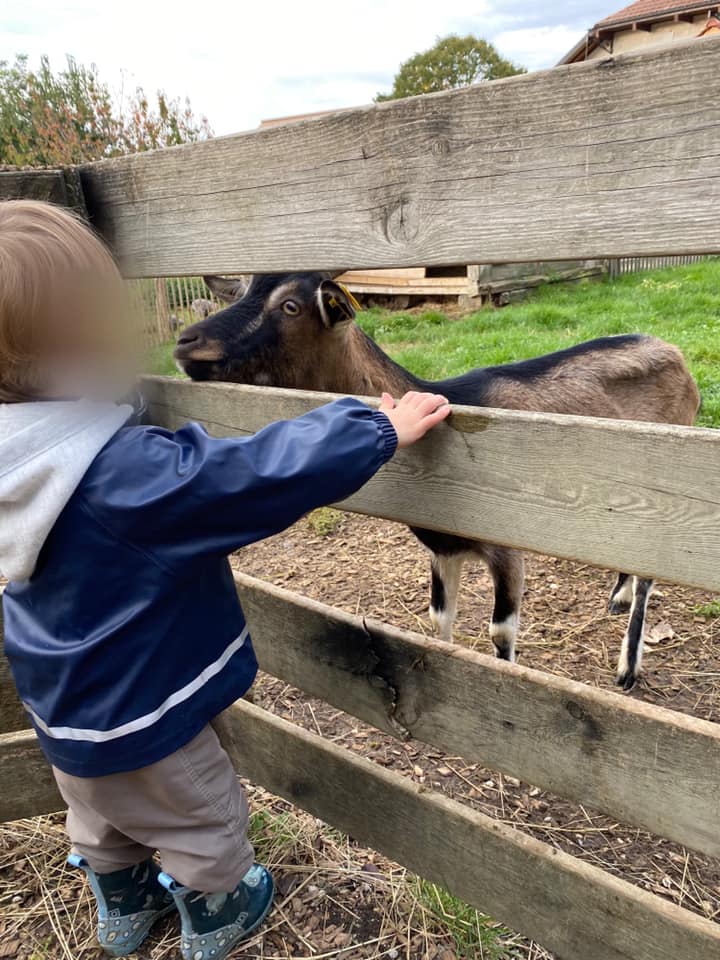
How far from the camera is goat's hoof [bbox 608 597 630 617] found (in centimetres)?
453

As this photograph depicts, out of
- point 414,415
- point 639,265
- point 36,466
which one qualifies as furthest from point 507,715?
point 639,265

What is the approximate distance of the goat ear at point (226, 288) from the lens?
4125mm

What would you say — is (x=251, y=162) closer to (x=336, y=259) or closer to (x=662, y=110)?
(x=336, y=259)

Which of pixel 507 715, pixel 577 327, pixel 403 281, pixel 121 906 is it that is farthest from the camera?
pixel 403 281

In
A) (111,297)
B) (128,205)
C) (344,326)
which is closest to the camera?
(111,297)

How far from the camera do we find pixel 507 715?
1.95 meters

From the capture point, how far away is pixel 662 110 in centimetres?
128

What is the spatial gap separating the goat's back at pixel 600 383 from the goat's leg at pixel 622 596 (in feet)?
3.27

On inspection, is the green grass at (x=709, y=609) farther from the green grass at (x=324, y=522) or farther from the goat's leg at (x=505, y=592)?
the green grass at (x=324, y=522)

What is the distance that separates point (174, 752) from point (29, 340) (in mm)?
1128

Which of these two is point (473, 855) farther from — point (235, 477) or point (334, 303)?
point (334, 303)

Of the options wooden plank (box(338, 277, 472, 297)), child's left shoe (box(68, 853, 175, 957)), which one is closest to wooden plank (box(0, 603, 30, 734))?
child's left shoe (box(68, 853, 175, 957))

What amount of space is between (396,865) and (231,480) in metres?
1.82

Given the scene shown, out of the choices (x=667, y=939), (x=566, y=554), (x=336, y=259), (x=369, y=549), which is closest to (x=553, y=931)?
(x=667, y=939)
